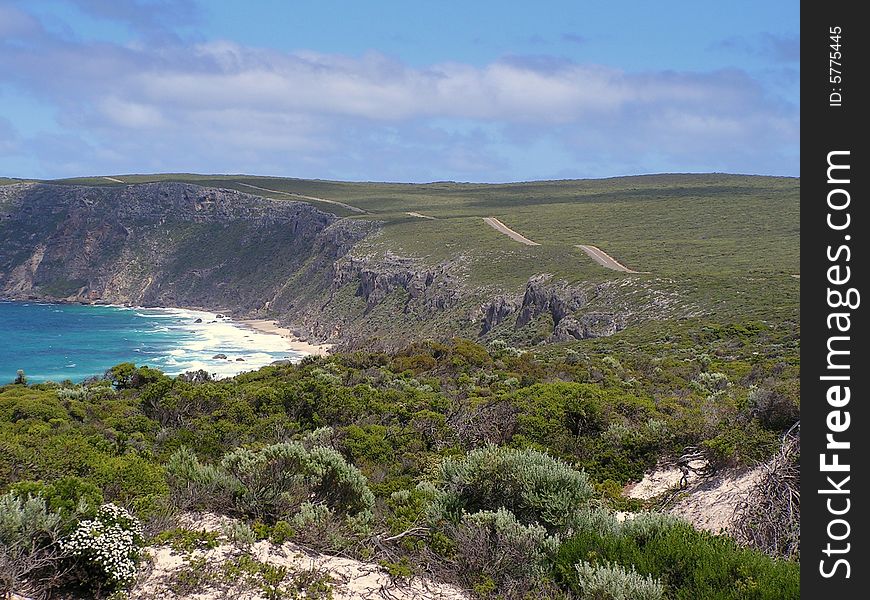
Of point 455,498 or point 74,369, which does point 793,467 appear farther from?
point 74,369

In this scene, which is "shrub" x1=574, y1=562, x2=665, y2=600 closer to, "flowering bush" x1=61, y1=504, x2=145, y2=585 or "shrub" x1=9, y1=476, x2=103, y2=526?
"flowering bush" x1=61, y1=504, x2=145, y2=585

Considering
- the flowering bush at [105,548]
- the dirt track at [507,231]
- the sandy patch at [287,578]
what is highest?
the dirt track at [507,231]

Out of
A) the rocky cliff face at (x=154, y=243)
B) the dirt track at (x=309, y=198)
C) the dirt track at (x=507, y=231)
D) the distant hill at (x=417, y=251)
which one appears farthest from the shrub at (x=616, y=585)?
the dirt track at (x=309, y=198)

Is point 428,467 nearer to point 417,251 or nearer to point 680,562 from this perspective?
point 680,562

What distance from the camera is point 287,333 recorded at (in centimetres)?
9438

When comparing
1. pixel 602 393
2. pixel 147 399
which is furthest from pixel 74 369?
pixel 602 393

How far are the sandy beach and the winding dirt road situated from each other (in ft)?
97.2

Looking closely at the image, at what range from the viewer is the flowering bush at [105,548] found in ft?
19.0

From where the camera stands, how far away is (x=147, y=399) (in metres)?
19.8

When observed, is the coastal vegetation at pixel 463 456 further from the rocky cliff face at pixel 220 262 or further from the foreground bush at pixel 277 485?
the rocky cliff face at pixel 220 262

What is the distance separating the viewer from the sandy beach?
80100 millimetres
